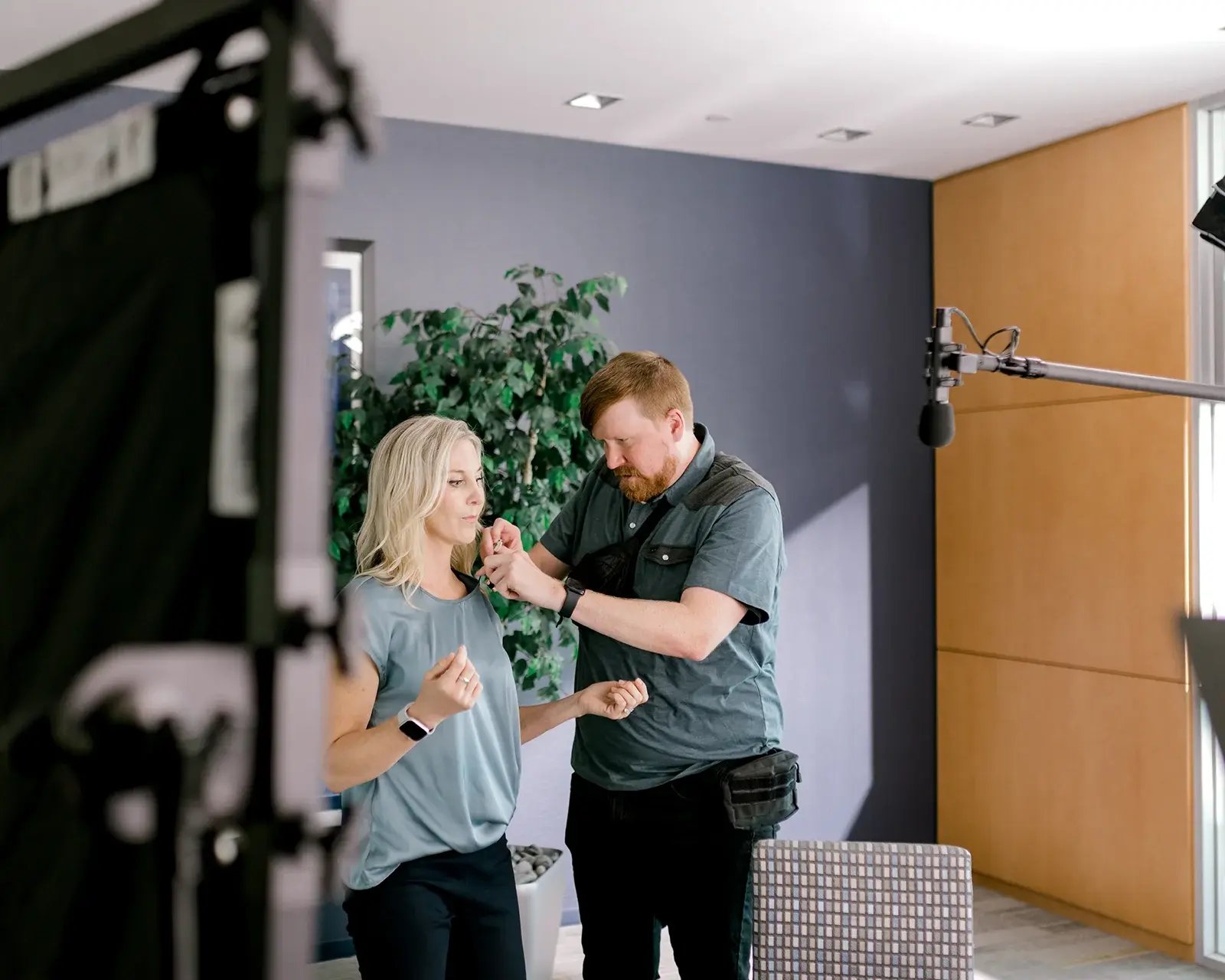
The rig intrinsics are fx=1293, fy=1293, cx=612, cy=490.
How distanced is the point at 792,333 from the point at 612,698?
2.90 meters

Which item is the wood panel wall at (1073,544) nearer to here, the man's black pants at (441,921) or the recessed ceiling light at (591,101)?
the recessed ceiling light at (591,101)

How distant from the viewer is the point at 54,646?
0.77 meters

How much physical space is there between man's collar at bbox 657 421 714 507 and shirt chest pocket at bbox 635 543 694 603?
104 mm

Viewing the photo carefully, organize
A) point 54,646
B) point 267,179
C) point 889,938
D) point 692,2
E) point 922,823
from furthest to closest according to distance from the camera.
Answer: point 922,823, point 692,2, point 889,938, point 54,646, point 267,179

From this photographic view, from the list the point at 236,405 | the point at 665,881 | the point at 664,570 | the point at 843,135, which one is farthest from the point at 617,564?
the point at 843,135

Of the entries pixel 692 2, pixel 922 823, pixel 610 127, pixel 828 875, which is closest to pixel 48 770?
pixel 828 875

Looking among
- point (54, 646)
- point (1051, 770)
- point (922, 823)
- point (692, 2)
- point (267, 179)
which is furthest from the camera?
point (922, 823)

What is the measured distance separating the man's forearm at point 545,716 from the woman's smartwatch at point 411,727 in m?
0.44

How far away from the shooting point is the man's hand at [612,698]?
223cm

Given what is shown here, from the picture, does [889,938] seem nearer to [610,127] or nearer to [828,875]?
[828,875]

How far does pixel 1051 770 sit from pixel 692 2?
2.97 metres

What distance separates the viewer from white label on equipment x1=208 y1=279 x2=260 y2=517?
2.18ft

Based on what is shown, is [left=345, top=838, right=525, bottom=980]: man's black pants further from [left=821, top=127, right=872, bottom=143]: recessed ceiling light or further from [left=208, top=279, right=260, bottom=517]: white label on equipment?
[left=821, top=127, right=872, bottom=143]: recessed ceiling light

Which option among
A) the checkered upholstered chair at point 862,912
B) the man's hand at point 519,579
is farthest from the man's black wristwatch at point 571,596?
the checkered upholstered chair at point 862,912
